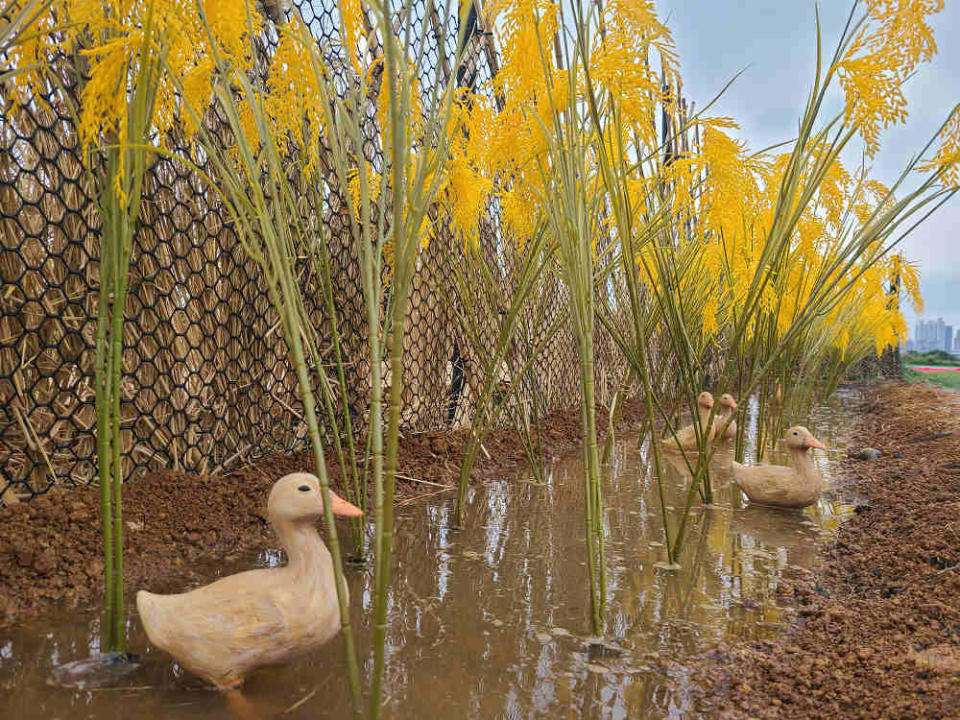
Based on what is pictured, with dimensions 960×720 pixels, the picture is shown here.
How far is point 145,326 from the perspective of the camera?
1.75 meters

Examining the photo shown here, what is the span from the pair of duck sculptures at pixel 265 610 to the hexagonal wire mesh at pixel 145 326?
0.70m

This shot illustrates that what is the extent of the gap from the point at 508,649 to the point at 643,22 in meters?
1.09

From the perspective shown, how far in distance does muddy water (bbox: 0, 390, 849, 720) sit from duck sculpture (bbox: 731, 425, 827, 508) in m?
0.06

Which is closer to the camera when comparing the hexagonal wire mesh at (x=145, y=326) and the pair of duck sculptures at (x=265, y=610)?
the pair of duck sculptures at (x=265, y=610)

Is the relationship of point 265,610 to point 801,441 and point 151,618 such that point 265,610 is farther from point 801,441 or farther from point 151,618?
point 801,441

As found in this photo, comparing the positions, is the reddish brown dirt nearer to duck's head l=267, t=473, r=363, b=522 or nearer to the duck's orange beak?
duck's head l=267, t=473, r=363, b=522

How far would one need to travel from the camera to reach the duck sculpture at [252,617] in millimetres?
911

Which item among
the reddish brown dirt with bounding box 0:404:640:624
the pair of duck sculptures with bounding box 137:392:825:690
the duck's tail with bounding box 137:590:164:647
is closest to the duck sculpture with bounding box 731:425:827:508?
the reddish brown dirt with bounding box 0:404:640:624

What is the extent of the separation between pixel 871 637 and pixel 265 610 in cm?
96

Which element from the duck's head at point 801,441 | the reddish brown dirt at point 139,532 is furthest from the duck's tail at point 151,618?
the duck's head at point 801,441

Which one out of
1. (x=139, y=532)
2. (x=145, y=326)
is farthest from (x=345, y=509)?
(x=145, y=326)

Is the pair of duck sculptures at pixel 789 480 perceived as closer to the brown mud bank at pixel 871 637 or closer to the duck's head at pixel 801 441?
the duck's head at pixel 801 441

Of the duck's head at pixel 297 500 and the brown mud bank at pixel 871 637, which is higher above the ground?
the duck's head at pixel 297 500

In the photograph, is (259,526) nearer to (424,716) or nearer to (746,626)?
(424,716)
